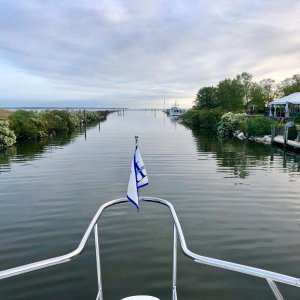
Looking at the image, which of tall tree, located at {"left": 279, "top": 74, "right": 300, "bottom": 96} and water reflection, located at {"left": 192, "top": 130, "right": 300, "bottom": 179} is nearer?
water reflection, located at {"left": 192, "top": 130, "right": 300, "bottom": 179}

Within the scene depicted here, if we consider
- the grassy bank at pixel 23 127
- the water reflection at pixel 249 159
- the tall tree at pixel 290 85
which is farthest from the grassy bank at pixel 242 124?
the grassy bank at pixel 23 127

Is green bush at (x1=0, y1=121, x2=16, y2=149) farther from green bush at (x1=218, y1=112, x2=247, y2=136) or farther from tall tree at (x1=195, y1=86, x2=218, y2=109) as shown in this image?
tall tree at (x1=195, y1=86, x2=218, y2=109)

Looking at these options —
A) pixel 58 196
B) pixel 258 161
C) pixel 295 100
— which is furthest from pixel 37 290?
pixel 295 100

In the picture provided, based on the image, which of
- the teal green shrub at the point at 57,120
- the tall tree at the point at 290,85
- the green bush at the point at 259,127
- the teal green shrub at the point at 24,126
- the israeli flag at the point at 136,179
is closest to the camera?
the israeli flag at the point at 136,179

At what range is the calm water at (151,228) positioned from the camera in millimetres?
8602

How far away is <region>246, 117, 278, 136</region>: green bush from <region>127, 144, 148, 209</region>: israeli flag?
46.7 meters

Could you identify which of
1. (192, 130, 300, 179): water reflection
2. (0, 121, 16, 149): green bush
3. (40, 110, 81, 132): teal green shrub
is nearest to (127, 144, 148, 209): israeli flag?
(192, 130, 300, 179): water reflection

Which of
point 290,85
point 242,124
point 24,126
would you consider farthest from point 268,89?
point 24,126

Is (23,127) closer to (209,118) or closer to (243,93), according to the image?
(209,118)

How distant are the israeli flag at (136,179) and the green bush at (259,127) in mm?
46735

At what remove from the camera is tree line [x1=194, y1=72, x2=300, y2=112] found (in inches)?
3484

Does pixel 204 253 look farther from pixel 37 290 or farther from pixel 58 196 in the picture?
pixel 58 196

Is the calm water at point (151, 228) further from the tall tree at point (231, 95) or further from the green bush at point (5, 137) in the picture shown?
the tall tree at point (231, 95)

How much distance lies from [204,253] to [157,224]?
9.65ft
